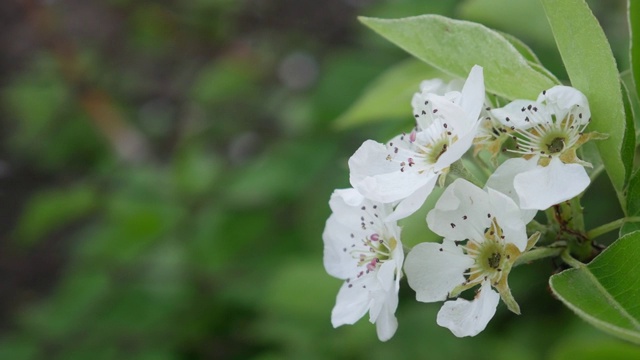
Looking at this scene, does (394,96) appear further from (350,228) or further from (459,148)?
(459,148)

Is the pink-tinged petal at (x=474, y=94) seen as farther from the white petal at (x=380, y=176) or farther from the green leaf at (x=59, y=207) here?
the green leaf at (x=59, y=207)

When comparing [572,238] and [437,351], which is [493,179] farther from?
[437,351]

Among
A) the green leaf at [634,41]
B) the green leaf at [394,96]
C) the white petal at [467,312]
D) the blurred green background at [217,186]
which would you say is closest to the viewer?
the white petal at [467,312]

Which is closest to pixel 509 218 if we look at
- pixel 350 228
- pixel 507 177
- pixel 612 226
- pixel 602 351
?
pixel 507 177

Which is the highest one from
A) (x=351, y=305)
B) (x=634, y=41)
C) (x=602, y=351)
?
(x=634, y=41)

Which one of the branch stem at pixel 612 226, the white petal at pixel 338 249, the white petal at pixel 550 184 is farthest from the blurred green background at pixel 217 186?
the white petal at pixel 550 184

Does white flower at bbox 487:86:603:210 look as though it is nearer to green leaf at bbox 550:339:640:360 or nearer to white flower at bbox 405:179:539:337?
white flower at bbox 405:179:539:337

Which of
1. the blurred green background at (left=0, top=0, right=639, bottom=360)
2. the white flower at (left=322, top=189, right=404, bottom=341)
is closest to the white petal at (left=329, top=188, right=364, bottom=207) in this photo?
the white flower at (left=322, top=189, right=404, bottom=341)

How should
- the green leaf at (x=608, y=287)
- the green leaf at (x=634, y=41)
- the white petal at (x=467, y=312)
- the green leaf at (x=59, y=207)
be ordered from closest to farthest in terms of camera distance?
the green leaf at (x=608, y=287), the white petal at (x=467, y=312), the green leaf at (x=634, y=41), the green leaf at (x=59, y=207)
